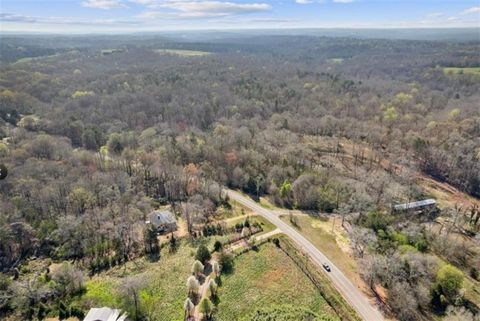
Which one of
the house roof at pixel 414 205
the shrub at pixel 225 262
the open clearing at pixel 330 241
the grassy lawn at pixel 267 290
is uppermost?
the shrub at pixel 225 262

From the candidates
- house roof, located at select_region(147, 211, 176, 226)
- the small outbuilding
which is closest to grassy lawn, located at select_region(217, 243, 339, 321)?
the small outbuilding

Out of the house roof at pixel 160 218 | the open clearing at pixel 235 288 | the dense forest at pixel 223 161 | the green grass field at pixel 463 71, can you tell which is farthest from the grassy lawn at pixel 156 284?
the green grass field at pixel 463 71

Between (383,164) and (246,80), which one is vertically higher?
(246,80)

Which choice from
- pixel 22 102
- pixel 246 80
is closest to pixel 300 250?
pixel 22 102

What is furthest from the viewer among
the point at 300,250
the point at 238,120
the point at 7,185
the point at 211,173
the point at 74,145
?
the point at 238,120

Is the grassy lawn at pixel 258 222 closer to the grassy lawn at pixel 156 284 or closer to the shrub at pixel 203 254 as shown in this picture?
the grassy lawn at pixel 156 284

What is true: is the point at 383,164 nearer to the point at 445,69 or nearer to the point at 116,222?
the point at 116,222

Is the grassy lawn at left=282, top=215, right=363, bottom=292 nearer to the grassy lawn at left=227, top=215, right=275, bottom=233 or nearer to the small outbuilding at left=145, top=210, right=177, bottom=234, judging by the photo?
the grassy lawn at left=227, top=215, right=275, bottom=233
